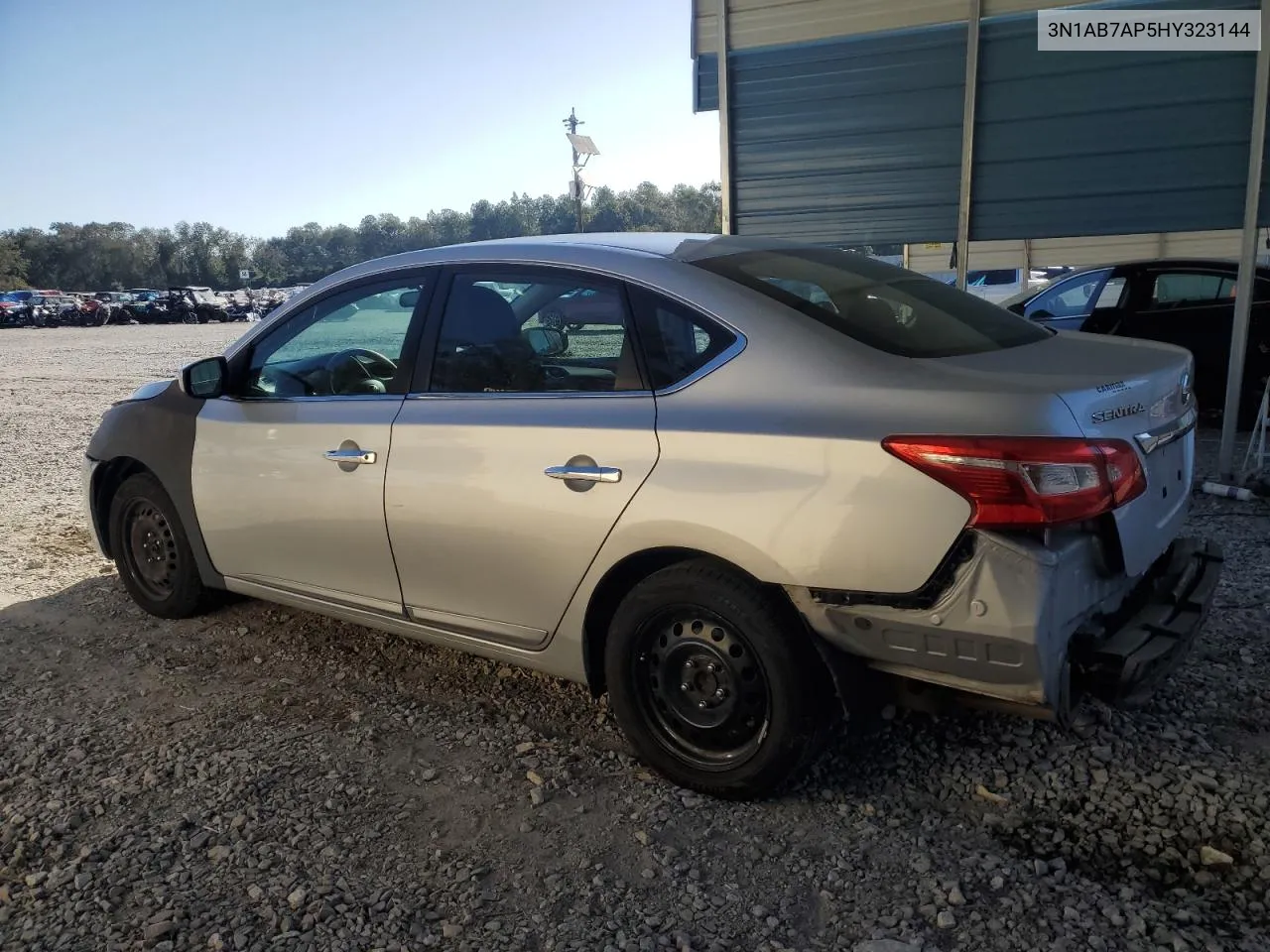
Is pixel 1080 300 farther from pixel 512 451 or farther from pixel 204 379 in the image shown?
pixel 204 379

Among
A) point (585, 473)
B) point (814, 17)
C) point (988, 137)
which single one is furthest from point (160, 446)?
point (988, 137)

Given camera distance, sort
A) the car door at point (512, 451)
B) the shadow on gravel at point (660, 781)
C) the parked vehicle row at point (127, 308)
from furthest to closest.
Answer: the parked vehicle row at point (127, 308), the car door at point (512, 451), the shadow on gravel at point (660, 781)

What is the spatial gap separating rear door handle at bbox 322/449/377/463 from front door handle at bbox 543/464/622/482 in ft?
2.73

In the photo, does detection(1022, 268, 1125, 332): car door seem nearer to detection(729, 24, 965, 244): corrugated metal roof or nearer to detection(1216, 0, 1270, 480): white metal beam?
detection(729, 24, 965, 244): corrugated metal roof

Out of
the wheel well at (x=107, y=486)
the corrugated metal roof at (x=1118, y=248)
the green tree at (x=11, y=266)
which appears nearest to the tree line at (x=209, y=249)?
the green tree at (x=11, y=266)

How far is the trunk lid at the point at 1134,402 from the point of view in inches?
100

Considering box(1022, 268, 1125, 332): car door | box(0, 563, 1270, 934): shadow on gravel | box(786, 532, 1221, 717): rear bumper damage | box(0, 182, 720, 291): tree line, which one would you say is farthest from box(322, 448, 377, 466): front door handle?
box(0, 182, 720, 291): tree line

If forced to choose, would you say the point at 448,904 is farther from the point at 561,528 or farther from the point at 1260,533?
the point at 1260,533

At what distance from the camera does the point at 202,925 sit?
8.28ft

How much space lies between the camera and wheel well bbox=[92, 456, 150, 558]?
4.69 metres

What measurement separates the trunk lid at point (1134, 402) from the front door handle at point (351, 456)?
6.66 ft

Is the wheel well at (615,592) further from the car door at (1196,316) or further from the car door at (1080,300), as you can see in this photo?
the car door at (1196,316)

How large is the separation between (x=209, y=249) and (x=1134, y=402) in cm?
11369

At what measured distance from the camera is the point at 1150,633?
274 cm
